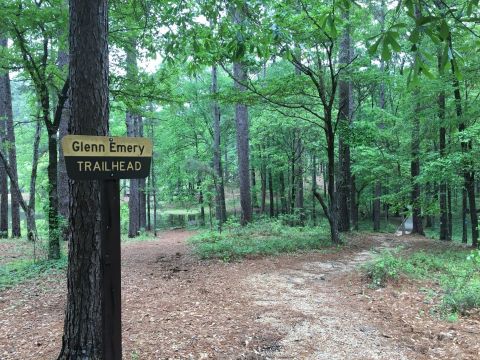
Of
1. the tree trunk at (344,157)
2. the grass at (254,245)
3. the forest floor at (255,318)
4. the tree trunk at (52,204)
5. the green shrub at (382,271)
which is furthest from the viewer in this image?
the tree trunk at (344,157)

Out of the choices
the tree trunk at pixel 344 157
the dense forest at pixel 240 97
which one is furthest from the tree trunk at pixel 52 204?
the tree trunk at pixel 344 157

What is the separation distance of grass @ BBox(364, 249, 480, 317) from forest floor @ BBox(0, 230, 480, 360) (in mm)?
237

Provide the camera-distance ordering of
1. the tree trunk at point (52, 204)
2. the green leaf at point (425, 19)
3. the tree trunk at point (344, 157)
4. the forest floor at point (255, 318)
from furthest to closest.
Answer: the tree trunk at point (344, 157) → the tree trunk at point (52, 204) → the forest floor at point (255, 318) → the green leaf at point (425, 19)

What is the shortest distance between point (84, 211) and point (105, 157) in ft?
2.51

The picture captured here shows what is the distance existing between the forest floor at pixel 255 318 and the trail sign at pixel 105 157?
214 centimetres

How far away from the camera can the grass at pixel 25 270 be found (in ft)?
22.1

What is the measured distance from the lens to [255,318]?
4.77 metres

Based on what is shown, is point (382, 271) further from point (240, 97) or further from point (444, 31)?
point (240, 97)

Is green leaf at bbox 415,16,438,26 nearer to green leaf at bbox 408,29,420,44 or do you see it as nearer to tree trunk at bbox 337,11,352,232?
green leaf at bbox 408,29,420,44

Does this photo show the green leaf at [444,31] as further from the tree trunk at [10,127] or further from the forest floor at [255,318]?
the tree trunk at [10,127]

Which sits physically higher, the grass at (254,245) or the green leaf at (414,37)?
the green leaf at (414,37)

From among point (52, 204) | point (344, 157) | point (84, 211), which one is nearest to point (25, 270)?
point (52, 204)

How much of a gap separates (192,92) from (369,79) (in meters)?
13.1

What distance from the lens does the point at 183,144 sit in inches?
956
